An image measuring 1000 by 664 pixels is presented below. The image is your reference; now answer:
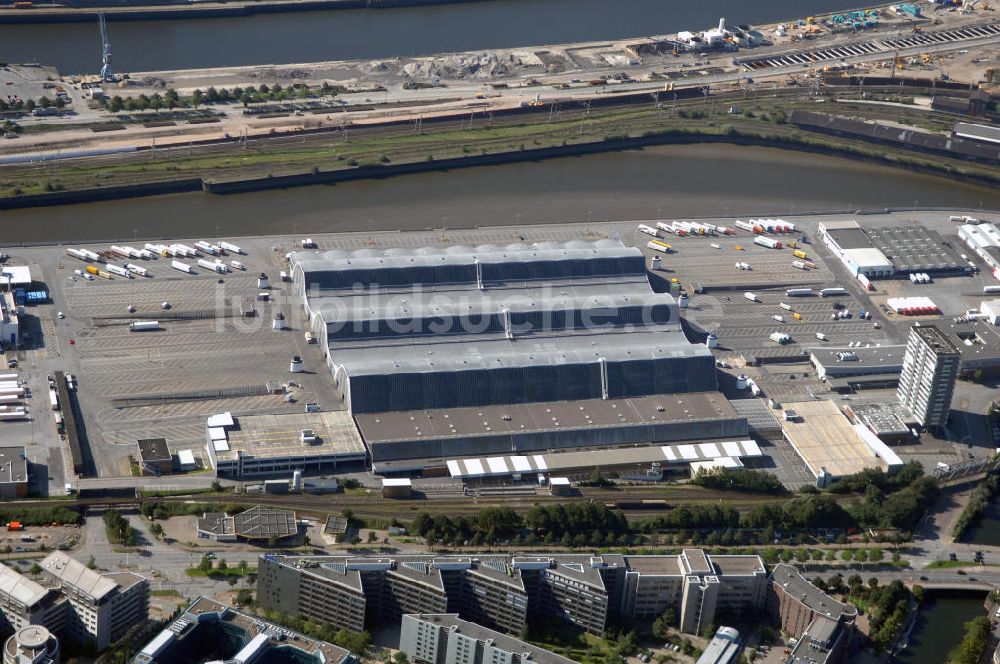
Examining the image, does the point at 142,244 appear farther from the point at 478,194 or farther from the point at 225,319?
the point at 478,194

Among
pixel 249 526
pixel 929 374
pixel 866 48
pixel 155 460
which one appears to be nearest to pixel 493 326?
pixel 155 460

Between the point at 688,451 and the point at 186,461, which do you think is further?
the point at 688,451

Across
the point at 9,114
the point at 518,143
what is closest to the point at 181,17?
the point at 9,114

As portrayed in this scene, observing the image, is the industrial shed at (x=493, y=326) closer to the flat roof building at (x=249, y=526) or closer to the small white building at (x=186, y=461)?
the small white building at (x=186, y=461)

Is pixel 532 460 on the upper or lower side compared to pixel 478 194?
lower

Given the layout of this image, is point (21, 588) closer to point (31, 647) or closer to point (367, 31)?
point (31, 647)

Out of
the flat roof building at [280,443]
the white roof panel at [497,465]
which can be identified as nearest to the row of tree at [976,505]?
the white roof panel at [497,465]

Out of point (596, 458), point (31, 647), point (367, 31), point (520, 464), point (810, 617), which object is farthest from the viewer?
point (367, 31)

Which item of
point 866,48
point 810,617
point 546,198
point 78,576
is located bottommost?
point 810,617
